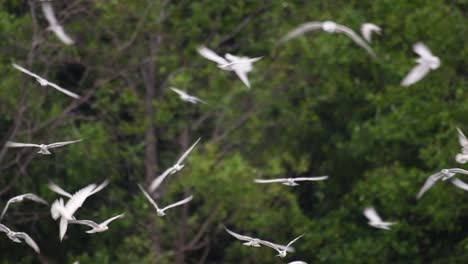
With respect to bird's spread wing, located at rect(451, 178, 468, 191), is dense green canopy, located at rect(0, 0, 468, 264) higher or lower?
lower

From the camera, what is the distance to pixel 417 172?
20328mm

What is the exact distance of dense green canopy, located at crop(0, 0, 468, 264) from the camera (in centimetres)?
2000

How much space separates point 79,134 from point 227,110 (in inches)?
93.9

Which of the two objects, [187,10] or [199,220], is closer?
[199,220]

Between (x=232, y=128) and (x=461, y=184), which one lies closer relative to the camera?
(x=461, y=184)

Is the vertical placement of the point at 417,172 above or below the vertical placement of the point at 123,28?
below

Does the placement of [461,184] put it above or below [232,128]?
above

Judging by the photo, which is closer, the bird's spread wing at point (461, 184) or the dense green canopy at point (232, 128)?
the bird's spread wing at point (461, 184)

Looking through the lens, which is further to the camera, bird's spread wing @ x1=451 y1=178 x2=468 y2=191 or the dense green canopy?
the dense green canopy

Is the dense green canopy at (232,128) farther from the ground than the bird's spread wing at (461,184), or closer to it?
closer to it

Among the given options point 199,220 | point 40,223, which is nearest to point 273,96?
point 199,220

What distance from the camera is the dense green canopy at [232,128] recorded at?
2000 centimetres

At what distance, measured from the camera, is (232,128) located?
21.4 metres

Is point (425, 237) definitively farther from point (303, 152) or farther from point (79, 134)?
point (79, 134)
